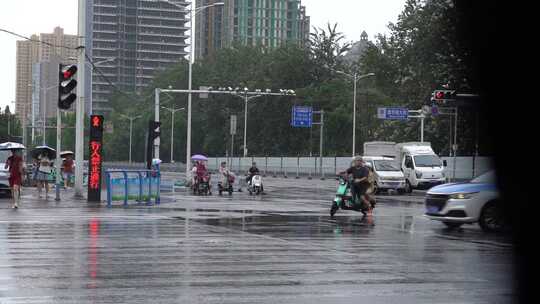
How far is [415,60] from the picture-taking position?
7562cm

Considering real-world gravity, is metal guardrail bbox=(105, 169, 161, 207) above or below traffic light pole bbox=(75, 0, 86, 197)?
below

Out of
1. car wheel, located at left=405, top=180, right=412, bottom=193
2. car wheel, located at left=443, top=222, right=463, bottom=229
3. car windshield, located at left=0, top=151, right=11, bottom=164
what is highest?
car windshield, located at left=0, top=151, right=11, bottom=164

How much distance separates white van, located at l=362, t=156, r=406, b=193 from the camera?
4584cm

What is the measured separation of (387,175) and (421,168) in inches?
120

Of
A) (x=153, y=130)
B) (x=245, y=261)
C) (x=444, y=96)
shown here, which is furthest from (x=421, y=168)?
(x=245, y=261)

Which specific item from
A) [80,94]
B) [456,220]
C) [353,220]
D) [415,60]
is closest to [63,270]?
[456,220]

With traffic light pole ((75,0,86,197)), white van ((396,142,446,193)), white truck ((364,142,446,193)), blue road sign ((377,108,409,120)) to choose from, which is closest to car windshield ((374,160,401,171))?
white truck ((364,142,446,193))

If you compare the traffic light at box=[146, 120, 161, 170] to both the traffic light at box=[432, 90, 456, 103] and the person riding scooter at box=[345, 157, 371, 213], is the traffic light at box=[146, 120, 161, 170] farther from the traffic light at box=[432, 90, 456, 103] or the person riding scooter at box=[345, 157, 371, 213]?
the person riding scooter at box=[345, 157, 371, 213]

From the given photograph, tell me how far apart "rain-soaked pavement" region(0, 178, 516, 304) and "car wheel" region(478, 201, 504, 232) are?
0.54 metres

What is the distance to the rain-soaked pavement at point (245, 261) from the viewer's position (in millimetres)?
9750

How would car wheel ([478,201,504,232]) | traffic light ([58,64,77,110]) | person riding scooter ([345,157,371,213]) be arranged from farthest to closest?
traffic light ([58,64,77,110]) → person riding scooter ([345,157,371,213]) → car wheel ([478,201,504,232])

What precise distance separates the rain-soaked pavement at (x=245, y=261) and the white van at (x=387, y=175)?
23.1 metres

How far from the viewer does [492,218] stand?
19.6 metres

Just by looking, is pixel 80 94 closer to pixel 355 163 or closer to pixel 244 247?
pixel 355 163
